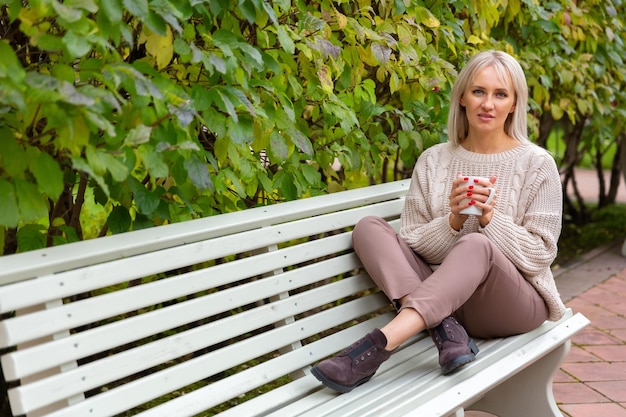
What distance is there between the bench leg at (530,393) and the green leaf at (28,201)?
2.07 metres

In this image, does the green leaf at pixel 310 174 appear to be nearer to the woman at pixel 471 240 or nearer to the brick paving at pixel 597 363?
the woman at pixel 471 240

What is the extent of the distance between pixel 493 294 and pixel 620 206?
21.7 ft

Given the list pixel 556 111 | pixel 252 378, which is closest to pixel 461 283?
pixel 252 378

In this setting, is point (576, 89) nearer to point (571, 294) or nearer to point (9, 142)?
point (571, 294)

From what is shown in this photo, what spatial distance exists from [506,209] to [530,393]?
0.74 meters

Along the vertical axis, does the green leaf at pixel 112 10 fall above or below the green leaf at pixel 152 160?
above

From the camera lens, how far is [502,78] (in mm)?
3434

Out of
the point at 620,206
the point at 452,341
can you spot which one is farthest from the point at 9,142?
the point at 620,206

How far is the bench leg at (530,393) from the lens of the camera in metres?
3.42

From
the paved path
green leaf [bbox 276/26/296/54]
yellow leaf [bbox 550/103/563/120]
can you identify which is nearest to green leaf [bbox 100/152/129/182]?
green leaf [bbox 276/26/296/54]

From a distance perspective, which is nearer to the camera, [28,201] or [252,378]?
[28,201]

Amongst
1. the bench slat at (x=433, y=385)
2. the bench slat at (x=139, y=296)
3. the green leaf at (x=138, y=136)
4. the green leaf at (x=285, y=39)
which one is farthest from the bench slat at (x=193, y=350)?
the green leaf at (x=285, y=39)

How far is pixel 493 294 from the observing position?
3174 mm

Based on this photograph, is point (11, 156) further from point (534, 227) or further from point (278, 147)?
point (534, 227)
